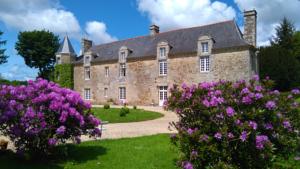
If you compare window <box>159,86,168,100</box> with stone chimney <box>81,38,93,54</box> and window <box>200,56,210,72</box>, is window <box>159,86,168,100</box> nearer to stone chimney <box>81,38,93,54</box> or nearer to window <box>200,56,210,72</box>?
window <box>200,56,210,72</box>

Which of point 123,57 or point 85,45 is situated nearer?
point 123,57

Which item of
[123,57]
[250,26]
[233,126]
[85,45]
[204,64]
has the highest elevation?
[85,45]

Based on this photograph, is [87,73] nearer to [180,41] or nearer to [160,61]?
[160,61]

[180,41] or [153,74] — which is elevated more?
[180,41]

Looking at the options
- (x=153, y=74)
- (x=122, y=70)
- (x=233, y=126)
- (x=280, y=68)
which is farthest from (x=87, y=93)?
(x=233, y=126)

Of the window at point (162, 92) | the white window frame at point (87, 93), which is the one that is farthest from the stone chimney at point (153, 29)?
the white window frame at point (87, 93)

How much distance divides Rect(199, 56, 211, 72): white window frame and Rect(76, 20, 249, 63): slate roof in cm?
101

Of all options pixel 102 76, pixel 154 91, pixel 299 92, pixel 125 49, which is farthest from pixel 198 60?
pixel 299 92

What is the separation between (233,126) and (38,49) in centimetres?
4326

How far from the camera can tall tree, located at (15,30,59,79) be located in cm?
4344

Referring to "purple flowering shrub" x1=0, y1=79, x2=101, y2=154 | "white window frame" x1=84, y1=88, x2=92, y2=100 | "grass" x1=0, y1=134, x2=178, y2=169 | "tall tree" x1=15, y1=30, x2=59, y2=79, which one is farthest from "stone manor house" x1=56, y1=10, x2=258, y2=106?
"purple flowering shrub" x1=0, y1=79, x2=101, y2=154

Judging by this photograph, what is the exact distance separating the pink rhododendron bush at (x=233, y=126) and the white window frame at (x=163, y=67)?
21.8 m

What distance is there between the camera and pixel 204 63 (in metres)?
24.5

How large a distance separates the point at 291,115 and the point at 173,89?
7.09ft
